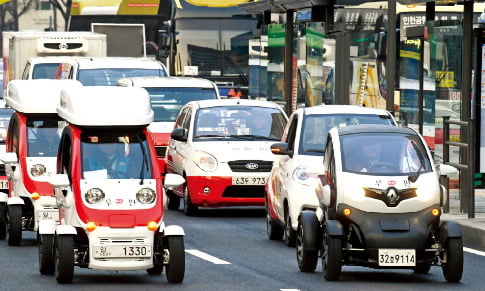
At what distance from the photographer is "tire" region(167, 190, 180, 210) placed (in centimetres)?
2482

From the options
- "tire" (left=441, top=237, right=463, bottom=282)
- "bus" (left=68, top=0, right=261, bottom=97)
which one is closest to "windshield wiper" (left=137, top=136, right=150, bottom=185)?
"tire" (left=441, top=237, right=463, bottom=282)

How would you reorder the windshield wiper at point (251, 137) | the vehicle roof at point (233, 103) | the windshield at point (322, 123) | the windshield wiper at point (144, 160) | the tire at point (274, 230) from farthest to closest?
the vehicle roof at point (233, 103) → the windshield wiper at point (251, 137) → the tire at point (274, 230) → the windshield at point (322, 123) → the windshield wiper at point (144, 160)

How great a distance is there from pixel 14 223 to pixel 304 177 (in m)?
3.20

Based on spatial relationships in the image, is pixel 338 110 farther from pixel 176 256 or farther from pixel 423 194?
pixel 176 256

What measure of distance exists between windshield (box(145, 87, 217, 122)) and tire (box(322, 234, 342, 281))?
13.1 meters

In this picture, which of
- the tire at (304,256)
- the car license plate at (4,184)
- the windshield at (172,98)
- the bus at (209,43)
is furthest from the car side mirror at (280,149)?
the bus at (209,43)

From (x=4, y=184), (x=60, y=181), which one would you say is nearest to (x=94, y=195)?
(x=60, y=181)

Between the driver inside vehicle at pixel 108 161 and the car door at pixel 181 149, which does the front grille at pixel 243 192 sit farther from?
the driver inside vehicle at pixel 108 161

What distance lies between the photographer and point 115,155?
1551 centimetres

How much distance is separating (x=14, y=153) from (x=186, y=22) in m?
24.8

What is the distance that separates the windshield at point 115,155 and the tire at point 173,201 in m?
9.13

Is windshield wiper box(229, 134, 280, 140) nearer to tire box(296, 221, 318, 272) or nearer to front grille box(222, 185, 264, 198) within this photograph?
front grille box(222, 185, 264, 198)

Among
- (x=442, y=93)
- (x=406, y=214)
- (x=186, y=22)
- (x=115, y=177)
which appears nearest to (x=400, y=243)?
(x=406, y=214)

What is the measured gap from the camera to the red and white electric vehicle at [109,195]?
14.7 metres
